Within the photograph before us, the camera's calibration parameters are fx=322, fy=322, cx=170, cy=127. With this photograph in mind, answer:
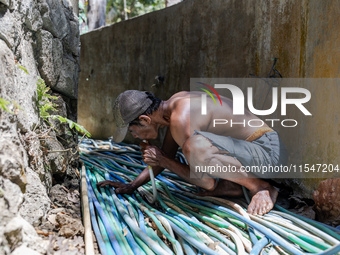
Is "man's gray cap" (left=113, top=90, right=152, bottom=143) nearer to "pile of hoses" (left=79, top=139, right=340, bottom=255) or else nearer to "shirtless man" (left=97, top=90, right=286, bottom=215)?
"shirtless man" (left=97, top=90, right=286, bottom=215)

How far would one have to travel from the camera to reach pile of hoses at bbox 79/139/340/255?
159 cm

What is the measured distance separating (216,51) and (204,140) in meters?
1.45

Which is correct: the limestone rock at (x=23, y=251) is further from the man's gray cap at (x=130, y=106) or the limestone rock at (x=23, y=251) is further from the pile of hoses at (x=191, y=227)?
the man's gray cap at (x=130, y=106)

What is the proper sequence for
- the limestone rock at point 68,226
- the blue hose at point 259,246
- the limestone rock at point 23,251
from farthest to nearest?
the limestone rock at point 68,226 → the blue hose at point 259,246 → the limestone rock at point 23,251

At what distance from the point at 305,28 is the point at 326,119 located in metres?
0.68

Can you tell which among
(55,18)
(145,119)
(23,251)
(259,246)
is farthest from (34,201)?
(55,18)

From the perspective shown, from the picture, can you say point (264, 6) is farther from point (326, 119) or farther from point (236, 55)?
point (326, 119)

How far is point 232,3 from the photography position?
302 centimetres

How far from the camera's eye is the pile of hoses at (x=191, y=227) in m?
1.59

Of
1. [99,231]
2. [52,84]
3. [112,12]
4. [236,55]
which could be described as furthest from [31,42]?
[112,12]

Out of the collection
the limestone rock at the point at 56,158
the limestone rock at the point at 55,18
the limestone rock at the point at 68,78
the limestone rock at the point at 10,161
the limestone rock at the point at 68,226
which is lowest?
the limestone rock at the point at 68,226

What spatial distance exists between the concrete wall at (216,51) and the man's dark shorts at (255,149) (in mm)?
196

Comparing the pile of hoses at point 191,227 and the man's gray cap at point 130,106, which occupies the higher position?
the man's gray cap at point 130,106

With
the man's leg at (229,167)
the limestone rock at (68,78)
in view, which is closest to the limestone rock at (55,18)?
the limestone rock at (68,78)
